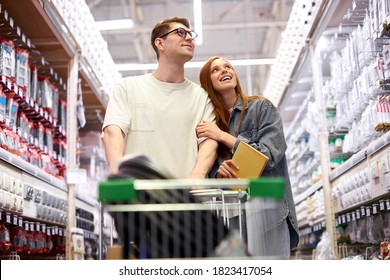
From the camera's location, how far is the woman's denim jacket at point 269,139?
2520 mm

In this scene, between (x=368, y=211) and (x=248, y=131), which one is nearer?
(x=248, y=131)

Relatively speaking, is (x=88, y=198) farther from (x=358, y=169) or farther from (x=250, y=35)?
(x=250, y=35)

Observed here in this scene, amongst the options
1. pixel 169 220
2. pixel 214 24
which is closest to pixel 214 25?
pixel 214 24

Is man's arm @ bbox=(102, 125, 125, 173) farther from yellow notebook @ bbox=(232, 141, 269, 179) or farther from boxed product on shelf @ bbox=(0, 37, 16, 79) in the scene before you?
boxed product on shelf @ bbox=(0, 37, 16, 79)

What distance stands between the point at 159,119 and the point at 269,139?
0.48 metres

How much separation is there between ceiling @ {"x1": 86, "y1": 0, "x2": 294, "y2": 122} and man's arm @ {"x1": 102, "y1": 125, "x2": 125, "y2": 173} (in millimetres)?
7510

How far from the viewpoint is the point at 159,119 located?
2.54m

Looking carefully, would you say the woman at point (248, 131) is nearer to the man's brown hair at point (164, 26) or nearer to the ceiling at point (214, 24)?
the man's brown hair at point (164, 26)

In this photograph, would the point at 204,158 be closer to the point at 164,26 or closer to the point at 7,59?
the point at 164,26

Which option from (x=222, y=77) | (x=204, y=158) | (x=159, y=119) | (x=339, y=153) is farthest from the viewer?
(x=339, y=153)

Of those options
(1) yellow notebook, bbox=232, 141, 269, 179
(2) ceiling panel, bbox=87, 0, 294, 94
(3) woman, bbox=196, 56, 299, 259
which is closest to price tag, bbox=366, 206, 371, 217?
(3) woman, bbox=196, 56, 299, 259

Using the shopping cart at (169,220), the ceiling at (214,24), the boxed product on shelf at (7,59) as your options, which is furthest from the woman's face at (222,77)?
the ceiling at (214,24)

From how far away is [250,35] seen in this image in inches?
488

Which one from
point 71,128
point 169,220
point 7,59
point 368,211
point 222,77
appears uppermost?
point 7,59
